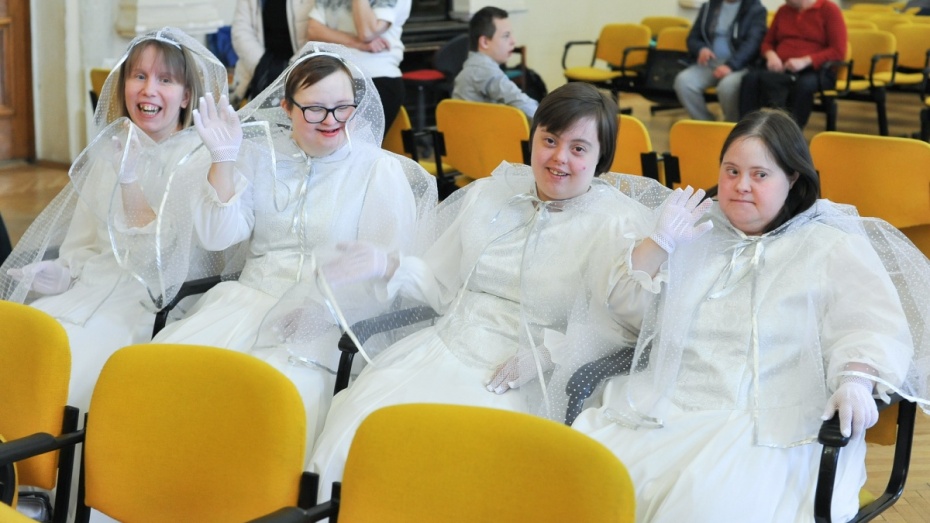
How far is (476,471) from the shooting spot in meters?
1.68

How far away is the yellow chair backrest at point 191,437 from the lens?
188 cm

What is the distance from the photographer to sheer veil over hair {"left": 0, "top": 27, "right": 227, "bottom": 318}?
290 centimetres

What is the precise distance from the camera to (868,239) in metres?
2.23

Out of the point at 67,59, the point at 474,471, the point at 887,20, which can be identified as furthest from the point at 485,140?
the point at 887,20

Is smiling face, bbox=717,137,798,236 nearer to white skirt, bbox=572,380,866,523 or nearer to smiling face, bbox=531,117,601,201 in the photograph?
smiling face, bbox=531,117,601,201

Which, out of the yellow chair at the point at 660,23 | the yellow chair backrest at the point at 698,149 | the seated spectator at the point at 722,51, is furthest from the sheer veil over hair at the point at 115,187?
the yellow chair at the point at 660,23

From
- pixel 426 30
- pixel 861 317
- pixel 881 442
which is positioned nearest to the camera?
pixel 861 317

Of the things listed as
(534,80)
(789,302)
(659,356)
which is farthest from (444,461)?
(534,80)

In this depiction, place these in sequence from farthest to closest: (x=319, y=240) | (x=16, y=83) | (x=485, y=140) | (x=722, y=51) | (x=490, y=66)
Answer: (x=722, y=51), (x=16, y=83), (x=490, y=66), (x=485, y=140), (x=319, y=240)

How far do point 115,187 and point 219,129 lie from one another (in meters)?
0.46

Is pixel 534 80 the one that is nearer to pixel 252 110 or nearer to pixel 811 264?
pixel 252 110

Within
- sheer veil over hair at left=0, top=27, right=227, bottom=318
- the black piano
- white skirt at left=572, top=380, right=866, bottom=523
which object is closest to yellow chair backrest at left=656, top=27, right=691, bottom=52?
the black piano

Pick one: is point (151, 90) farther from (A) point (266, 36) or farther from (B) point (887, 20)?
(B) point (887, 20)

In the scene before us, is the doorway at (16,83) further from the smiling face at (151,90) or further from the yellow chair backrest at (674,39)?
the yellow chair backrest at (674,39)
